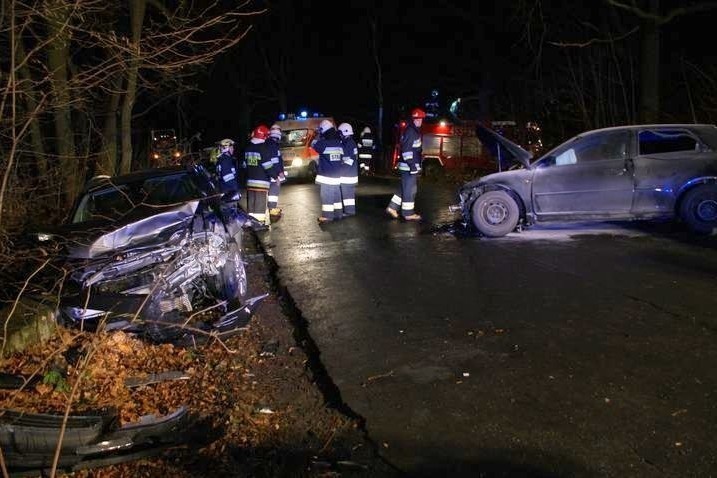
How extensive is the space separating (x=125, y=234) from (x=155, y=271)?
0.45 meters

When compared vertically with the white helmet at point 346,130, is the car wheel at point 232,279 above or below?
below

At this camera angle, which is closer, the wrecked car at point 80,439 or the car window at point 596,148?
the wrecked car at point 80,439

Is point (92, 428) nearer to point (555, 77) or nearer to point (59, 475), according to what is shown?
point (59, 475)

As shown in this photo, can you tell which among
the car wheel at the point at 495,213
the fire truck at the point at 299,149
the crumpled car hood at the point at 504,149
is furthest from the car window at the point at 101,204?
the fire truck at the point at 299,149

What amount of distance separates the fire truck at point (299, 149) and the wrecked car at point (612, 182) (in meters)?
11.7

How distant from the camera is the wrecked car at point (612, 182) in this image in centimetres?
934

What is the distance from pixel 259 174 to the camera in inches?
481

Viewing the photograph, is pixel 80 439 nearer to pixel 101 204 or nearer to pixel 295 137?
pixel 101 204

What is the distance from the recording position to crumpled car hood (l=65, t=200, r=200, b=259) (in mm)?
6094

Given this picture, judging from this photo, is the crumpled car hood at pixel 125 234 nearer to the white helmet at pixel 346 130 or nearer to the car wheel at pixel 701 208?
the white helmet at pixel 346 130

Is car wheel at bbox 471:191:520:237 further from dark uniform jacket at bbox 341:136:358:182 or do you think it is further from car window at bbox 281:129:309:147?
car window at bbox 281:129:309:147

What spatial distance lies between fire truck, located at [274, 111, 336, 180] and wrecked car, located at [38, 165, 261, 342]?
557 inches

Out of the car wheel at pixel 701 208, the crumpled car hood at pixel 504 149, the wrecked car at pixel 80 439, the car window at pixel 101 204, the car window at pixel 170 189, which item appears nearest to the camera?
the wrecked car at pixel 80 439

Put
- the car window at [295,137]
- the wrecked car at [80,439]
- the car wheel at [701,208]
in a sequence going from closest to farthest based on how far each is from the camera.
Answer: the wrecked car at [80,439] → the car wheel at [701,208] → the car window at [295,137]
